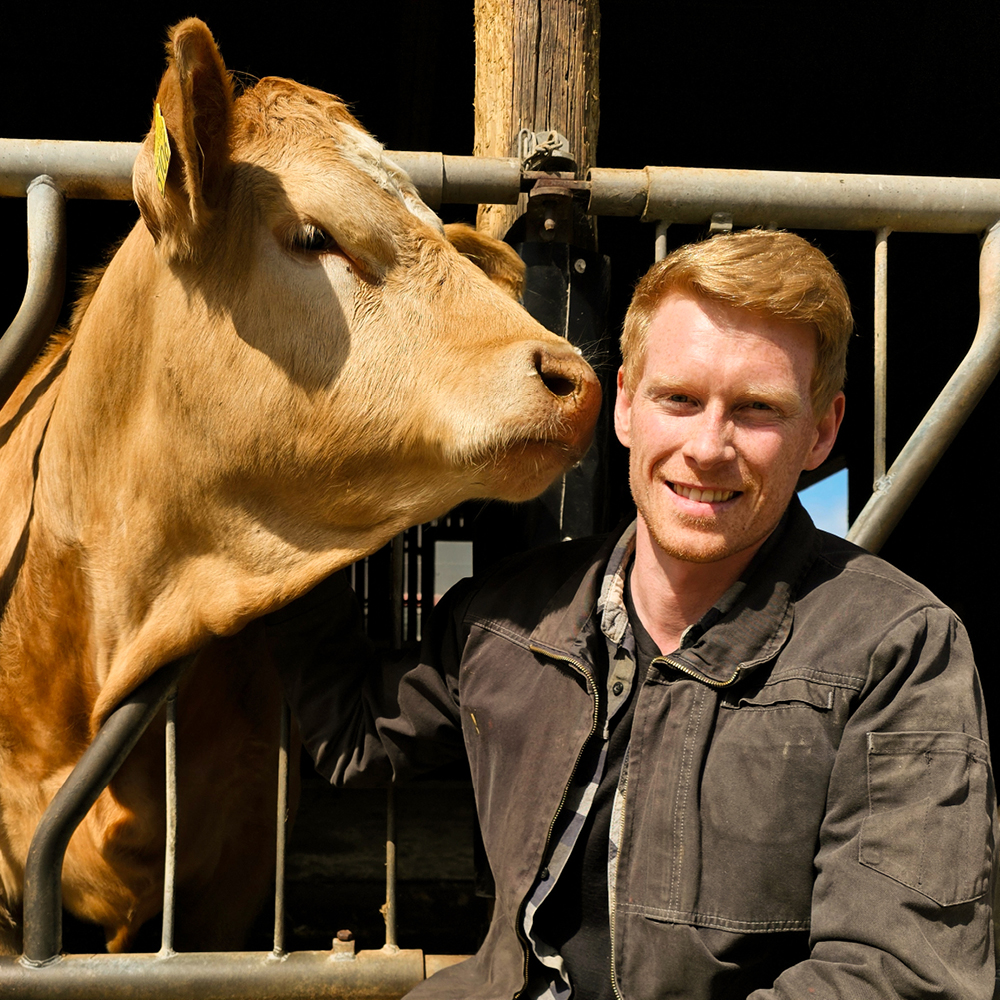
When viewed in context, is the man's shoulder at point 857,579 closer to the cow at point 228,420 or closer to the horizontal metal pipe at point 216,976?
the cow at point 228,420

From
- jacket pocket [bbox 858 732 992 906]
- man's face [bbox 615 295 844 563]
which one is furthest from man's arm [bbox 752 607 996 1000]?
man's face [bbox 615 295 844 563]

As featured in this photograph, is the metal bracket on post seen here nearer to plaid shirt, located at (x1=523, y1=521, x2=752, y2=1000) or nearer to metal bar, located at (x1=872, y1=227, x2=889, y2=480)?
metal bar, located at (x1=872, y1=227, x2=889, y2=480)

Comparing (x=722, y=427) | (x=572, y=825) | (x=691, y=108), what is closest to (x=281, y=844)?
(x=572, y=825)

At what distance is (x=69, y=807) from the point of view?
190 centimetres

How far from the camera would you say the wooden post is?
228 centimetres

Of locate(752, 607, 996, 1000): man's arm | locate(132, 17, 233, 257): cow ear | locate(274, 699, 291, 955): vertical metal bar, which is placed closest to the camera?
locate(752, 607, 996, 1000): man's arm

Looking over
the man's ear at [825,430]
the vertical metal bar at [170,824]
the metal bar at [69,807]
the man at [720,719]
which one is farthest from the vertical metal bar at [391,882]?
the man's ear at [825,430]

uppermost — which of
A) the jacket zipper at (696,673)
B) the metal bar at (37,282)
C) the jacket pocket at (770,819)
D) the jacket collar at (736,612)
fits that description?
the metal bar at (37,282)

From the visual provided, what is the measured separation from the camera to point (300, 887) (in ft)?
14.0

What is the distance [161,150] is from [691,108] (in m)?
6.02

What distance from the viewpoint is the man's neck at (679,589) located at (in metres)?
1.74

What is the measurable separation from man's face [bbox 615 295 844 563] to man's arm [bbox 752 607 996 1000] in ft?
1.03

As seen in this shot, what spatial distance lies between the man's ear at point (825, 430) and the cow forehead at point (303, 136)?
0.81m

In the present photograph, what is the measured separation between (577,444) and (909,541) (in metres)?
7.18
